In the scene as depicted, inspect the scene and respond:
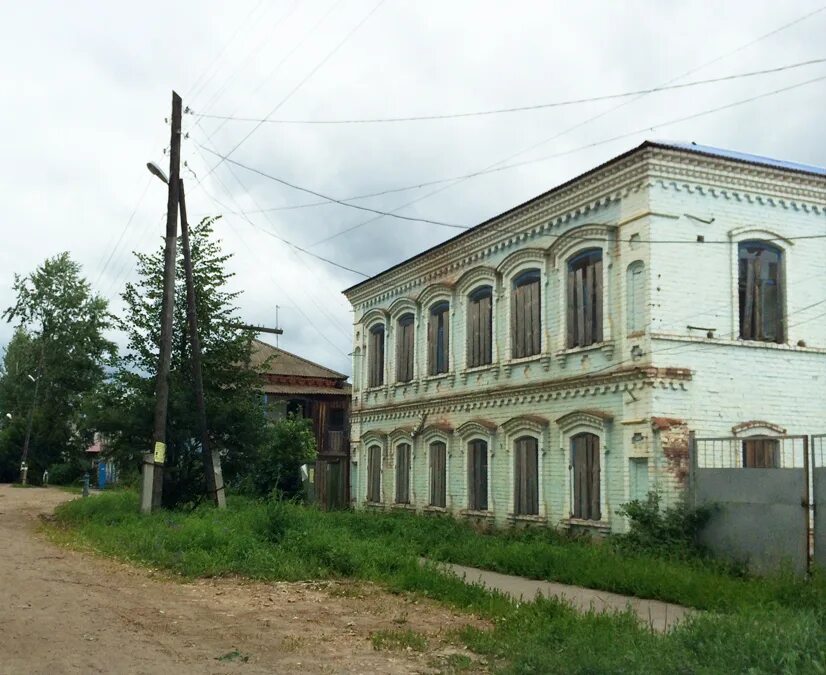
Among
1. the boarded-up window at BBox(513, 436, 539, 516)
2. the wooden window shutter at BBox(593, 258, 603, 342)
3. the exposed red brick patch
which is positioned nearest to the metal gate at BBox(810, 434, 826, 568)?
the exposed red brick patch

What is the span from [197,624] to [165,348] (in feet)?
39.3

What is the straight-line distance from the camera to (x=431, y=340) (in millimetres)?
23234

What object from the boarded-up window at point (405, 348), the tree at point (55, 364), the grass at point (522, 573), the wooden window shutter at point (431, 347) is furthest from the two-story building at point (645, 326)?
the tree at point (55, 364)

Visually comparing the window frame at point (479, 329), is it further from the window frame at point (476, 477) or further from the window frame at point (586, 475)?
the window frame at point (586, 475)

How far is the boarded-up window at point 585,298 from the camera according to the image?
1688 centimetres

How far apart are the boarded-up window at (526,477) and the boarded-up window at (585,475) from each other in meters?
1.33

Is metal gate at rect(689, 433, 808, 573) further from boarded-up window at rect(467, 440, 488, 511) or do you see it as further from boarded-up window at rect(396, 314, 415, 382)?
boarded-up window at rect(396, 314, 415, 382)

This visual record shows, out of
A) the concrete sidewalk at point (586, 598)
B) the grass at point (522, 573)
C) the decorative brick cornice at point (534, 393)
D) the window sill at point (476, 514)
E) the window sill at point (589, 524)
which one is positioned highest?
the decorative brick cornice at point (534, 393)

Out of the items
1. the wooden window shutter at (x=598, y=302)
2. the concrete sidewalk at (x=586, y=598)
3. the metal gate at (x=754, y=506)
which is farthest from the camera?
the wooden window shutter at (x=598, y=302)

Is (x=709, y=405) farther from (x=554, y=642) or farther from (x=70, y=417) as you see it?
(x=70, y=417)

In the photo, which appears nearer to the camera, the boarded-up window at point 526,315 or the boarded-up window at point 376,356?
the boarded-up window at point 526,315

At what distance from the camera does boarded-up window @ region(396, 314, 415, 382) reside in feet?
80.6

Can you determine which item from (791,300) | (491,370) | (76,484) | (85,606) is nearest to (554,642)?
(85,606)

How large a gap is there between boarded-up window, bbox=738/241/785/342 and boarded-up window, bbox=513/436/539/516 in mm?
4959
